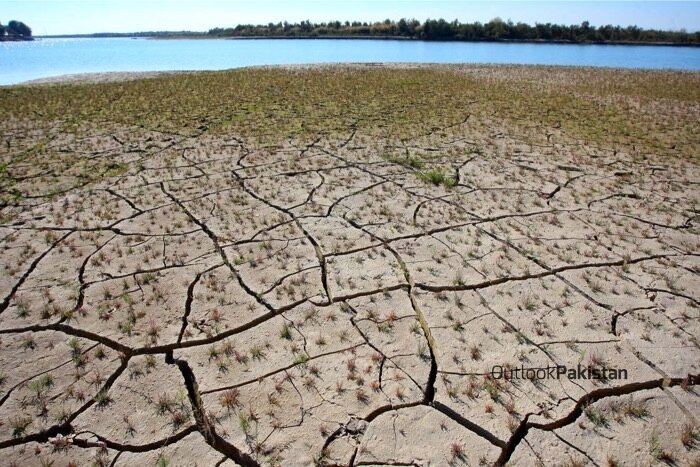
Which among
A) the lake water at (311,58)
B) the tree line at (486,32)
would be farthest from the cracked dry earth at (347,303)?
the tree line at (486,32)

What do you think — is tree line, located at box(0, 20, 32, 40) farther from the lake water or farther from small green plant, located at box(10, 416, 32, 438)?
small green plant, located at box(10, 416, 32, 438)

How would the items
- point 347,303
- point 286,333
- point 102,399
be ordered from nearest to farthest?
point 102,399
point 286,333
point 347,303

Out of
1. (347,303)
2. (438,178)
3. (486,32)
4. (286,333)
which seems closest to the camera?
(286,333)

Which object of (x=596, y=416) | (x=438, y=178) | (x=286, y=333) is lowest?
(x=596, y=416)

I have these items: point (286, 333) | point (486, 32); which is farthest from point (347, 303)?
point (486, 32)

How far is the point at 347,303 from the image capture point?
10.1 ft

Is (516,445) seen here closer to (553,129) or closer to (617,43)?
(553,129)

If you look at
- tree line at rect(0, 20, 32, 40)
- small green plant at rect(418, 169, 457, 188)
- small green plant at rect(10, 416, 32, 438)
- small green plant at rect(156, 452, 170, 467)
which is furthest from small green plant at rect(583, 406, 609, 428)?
tree line at rect(0, 20, 32, 40)

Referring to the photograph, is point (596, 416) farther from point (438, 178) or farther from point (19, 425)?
point (438, 178)

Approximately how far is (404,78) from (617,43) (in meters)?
47.6

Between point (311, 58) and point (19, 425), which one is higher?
point (311, 58)

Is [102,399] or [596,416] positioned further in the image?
[102,399]

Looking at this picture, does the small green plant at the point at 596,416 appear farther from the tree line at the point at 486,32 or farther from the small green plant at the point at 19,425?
the tree line at the point at 486,32

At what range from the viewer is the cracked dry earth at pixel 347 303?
2127 mm
